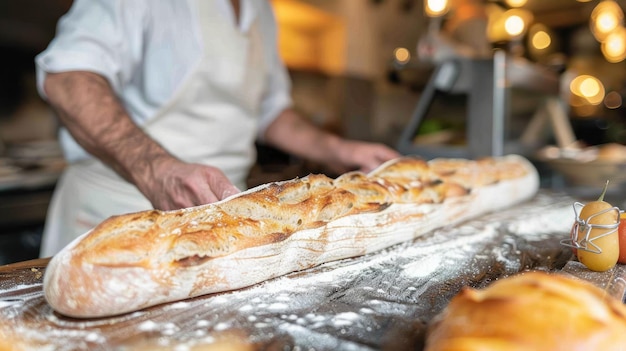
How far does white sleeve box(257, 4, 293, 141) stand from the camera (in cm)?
215

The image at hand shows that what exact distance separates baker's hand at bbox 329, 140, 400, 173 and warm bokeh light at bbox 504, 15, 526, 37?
1.77 m

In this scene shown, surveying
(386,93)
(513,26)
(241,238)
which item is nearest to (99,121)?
(241,238)

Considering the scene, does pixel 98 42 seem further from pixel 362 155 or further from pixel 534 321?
pixel 534 321

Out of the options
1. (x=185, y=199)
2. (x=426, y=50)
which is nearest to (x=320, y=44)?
(x=426, y=50)

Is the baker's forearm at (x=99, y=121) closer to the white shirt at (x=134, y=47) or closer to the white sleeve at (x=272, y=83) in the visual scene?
the white shirt at (x=134, y=47)

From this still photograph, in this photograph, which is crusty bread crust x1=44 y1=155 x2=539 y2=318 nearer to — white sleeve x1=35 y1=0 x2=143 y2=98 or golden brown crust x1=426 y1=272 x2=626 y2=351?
A: golden brown crust x1=426 y1=272 x2=626 y2=351

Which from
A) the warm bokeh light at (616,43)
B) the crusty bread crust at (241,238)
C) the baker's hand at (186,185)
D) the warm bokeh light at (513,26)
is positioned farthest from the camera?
the warm bokeh light at (616,43)

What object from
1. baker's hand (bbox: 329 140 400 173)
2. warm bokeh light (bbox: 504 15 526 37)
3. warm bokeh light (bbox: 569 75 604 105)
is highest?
warm bokeh light (bbox: 504 15 526 37)

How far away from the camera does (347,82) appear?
4910 millimetres

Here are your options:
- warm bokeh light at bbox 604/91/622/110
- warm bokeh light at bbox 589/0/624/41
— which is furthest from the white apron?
warm bokeh light at bbox 604/91/622/110

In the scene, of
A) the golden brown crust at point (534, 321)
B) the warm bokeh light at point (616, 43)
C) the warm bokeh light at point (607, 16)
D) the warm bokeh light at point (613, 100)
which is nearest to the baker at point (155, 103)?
the golden brown crust at point (534, 321)

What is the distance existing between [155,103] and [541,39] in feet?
27.1

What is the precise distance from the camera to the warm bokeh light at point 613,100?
27.0 feet

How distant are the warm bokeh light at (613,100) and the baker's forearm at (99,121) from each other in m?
8.88
